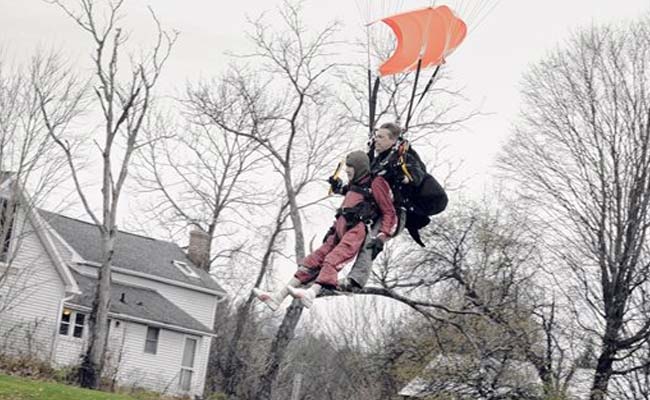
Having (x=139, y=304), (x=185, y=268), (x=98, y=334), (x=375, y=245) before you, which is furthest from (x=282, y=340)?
(x=375, y=245)

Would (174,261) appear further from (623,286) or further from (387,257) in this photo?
(623,286)

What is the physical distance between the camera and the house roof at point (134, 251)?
118 feet

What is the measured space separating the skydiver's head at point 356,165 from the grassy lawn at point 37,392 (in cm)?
1167

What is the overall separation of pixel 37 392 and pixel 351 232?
1266cm

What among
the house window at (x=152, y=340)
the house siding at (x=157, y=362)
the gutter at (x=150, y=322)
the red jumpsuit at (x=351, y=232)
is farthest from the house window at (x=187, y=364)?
the red jumpsuit at (x=351, y=232)

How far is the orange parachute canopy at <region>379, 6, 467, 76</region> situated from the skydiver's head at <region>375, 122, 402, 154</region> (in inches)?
25.4

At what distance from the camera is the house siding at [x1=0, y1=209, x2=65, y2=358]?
98.2 ft

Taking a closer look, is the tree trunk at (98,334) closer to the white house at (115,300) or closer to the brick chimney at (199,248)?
the white house at (115,300)

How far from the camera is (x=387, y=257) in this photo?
992 inches

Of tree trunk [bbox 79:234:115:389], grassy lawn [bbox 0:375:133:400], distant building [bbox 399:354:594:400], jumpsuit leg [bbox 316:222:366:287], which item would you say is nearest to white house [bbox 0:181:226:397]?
tree trunk [bbox 79:234:115:389]

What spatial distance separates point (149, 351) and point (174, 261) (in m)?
5.51

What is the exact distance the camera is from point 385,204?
339 inches

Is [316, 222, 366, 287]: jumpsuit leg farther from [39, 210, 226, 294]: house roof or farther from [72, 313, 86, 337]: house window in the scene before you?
[39, 210, 226, 294]: house roof

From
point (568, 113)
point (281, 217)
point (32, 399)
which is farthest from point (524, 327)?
point (281, 217)
